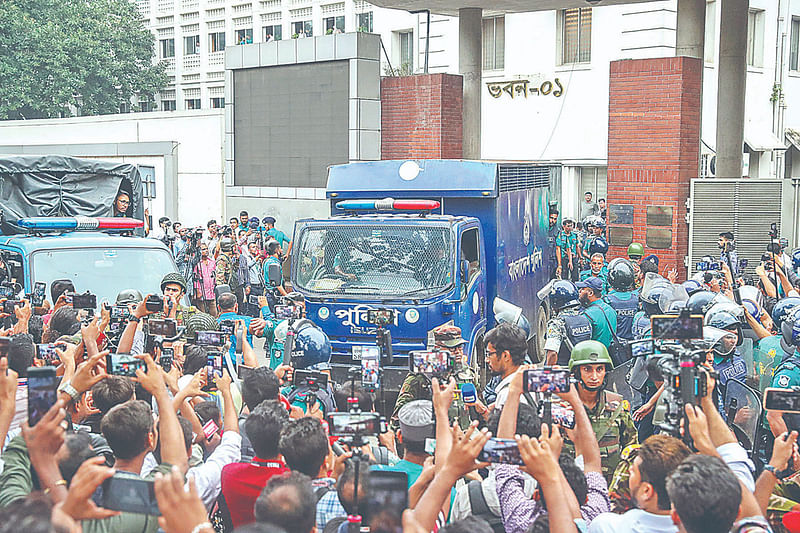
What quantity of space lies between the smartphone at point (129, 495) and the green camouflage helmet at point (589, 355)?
3668 mm

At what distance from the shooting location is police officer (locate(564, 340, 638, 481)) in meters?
5.97

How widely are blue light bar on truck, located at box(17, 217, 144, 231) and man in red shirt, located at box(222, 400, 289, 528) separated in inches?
313

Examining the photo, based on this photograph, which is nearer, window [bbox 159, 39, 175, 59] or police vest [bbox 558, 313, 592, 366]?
police vest [bbox 558, 313, 592, 366]

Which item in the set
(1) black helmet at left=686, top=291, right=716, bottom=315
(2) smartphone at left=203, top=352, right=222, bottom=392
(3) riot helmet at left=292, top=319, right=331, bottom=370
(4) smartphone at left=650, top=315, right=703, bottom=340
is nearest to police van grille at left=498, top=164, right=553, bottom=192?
(1) black helmet at left=686, top=291, right=716, bottom=315

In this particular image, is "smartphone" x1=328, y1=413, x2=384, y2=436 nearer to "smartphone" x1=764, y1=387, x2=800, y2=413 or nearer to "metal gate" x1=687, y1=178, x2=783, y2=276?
"smartphone" x1=764, y1=387, x2=800, y2=413

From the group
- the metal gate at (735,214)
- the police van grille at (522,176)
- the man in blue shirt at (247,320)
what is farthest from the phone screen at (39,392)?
the metal gate at (735,214)

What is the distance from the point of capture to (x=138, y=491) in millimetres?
3293

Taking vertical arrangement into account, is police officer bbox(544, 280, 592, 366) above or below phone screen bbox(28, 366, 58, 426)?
below

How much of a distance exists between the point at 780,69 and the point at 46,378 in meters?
30.0

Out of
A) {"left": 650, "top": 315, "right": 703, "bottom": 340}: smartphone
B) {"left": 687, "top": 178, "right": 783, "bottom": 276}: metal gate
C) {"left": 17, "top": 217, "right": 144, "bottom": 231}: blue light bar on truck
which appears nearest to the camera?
{"left": 650, "top": 315, "right": 703, "bottom": 340}: smartphone

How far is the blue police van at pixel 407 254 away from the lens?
10.2m

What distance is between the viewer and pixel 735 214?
1579 centimetres

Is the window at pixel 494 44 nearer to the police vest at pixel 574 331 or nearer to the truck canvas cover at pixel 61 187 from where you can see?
the truck canvas cover at pixel 61 187

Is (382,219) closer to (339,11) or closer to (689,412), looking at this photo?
(689,412)
